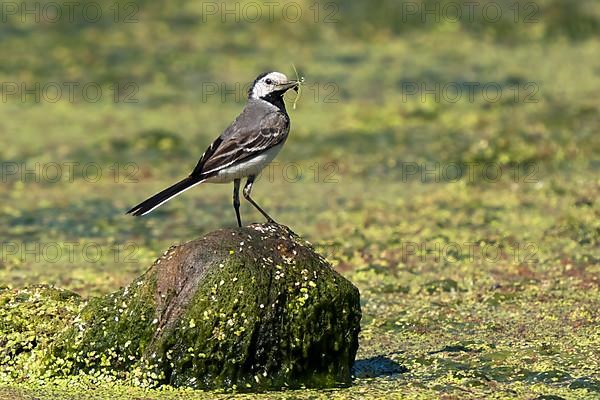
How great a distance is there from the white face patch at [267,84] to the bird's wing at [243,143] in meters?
0.25

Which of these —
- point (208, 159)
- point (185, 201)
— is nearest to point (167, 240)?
point (185, 201)

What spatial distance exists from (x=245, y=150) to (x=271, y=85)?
60 centimetres

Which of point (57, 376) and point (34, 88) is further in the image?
point (34, 88)

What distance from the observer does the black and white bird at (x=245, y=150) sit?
317 inches

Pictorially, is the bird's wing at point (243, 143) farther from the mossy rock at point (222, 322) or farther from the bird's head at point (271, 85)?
the mossy rock at point (222, 322)

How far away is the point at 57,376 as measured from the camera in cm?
689

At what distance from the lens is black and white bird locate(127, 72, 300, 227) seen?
806 cm

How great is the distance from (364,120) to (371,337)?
6.22 m

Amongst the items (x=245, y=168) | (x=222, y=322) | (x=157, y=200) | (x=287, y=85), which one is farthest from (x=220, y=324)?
(x=287, y=85)

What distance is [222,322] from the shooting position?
22.0 ft

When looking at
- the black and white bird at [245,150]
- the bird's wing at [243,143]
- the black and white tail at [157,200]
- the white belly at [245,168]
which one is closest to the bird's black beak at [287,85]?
the black and white bird at [245,150]

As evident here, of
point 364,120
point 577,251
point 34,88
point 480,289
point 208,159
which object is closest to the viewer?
point 208,159

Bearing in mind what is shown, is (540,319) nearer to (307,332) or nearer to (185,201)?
(307,332)

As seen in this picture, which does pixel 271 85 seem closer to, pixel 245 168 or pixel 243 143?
pixel 243 143
